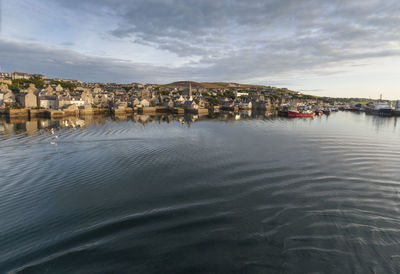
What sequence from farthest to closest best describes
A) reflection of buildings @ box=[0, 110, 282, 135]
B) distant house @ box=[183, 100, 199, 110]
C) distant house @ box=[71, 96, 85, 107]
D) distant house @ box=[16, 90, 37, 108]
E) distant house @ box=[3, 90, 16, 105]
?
1. distant house @ box=[183, 100, 199, 110]
2. distant house @ box=[71, 96, 85, 107]
3. distant house @ box=[3, 90, 16, 105]
4. distant house @ box=[16, 90, 37, 108]
5. reflection of buildings @ box=[0, 110, 282, 135]

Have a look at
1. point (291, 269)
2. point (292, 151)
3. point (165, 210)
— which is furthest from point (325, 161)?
point (165, 210)

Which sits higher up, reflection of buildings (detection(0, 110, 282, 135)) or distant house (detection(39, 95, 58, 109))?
distant house (detection(39, 95, 58, 109))

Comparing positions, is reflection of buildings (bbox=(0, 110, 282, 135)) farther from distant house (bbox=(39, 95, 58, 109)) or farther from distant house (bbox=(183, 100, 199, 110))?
distant house (bbox=(183, 100, 199, 110))

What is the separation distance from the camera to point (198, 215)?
27.0 ft

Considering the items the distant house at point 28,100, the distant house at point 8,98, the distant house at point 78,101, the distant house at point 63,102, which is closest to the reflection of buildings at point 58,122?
the distant house at point 63,102

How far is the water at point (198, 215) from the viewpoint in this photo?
19.8 ft

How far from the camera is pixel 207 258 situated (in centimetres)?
615

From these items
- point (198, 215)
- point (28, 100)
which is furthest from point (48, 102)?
point (198, 215)

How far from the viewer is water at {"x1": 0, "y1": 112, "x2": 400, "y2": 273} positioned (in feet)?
19.8

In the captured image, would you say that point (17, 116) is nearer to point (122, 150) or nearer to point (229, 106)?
point (122, 150)

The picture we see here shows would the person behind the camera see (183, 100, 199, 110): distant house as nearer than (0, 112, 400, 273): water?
No

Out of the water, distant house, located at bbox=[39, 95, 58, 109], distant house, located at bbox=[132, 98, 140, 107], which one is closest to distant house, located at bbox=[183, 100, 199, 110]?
distant house, located at bbox=[132, 98, 140, 107]

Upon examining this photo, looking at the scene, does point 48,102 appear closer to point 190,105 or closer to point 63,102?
point 63,102

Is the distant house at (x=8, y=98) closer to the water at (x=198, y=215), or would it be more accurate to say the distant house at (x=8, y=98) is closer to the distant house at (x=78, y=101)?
the distant house at (x=78, y=101)
